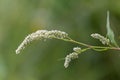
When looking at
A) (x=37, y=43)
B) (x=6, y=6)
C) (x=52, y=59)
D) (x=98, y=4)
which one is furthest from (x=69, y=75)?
(x=6, y=6)

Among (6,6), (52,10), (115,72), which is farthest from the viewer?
(6,6)

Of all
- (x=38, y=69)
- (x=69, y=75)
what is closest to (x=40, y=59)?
(x=38, y=69)

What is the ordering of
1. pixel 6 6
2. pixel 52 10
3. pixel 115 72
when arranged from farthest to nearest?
pixel 6 6 < pixel 52 10 < pixel 115 72

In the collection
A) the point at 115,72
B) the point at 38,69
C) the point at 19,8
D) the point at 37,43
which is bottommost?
the point at 115,72

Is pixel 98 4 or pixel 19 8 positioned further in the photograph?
pixel 19 8

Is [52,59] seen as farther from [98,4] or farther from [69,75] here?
[98,4]

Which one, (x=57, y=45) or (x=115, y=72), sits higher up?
(x=57, y=45)
